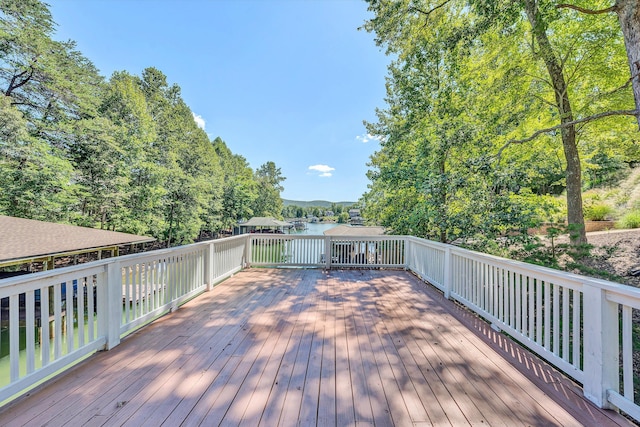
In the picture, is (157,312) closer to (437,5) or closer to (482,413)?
(482,413)

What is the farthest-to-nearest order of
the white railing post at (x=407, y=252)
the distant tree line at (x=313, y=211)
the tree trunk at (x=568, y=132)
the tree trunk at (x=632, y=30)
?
the distant tree line at (x=313, y=211)
the white railing post at (x=407, y=252)
the tree trunk at (x=568, y=132)
the tree trunk at (x=632, y=30)

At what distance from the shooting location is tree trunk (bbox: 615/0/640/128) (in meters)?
2.61

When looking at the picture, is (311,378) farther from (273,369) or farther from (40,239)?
(40,239)

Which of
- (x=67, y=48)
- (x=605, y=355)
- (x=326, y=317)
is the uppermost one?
(x=67, y=48)

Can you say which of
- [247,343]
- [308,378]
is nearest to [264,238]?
[247,343]

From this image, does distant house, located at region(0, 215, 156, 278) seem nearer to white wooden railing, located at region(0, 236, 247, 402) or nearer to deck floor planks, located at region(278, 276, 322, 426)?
white wooden railing, located at region(0, 236, 247, 402)

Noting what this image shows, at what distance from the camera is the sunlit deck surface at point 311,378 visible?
150 cm

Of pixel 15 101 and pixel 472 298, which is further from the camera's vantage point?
pixel 15 101

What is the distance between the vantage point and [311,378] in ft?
6.15

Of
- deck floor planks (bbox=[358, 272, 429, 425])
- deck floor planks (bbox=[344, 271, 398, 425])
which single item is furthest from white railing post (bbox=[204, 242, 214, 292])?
deck floor planks (bbox=[358, 272, 429, 425])

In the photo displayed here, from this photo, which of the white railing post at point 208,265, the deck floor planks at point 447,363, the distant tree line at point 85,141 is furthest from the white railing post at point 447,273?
the distant tree line at point 85,141

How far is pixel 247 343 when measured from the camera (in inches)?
95.4

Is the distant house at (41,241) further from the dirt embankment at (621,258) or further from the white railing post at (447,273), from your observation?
the dirt embankment at (621,258)

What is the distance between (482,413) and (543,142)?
815 centimetres
